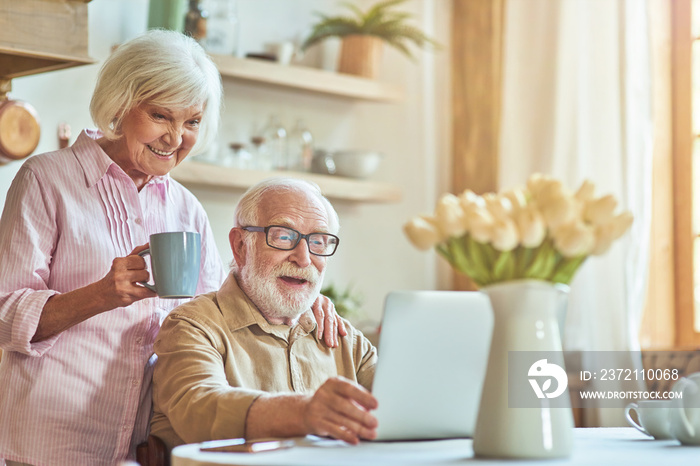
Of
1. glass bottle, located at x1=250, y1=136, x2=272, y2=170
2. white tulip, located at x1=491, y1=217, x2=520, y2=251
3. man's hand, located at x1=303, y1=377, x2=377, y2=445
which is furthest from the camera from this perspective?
glass bottle, located at x1=250, y1=136, x2=272, y2=170

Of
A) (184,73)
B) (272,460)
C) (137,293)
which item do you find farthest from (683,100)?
(272,460)

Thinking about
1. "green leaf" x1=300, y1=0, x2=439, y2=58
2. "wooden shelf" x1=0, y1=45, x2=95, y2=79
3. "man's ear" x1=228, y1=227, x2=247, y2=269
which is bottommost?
"man's ear" x1=228, y1=227, x2=247, y2=269

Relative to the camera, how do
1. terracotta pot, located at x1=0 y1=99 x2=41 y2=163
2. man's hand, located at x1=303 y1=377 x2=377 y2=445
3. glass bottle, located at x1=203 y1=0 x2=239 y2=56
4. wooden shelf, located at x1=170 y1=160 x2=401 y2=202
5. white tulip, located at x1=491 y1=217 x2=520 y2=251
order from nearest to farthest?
white tulip, located at x1=491 y1=217 x2=520 y2=251
man's hand, located at x1=303 y1=377 x2=377 y2=445
terracotta pot, located at x1=0 y1=99 x2=41 y2=163
wooden shelf, located at x1=170 y1=160 x2=401 y2=202
glass bottle, located at x1=203 y1=0 x2=239 y2=56

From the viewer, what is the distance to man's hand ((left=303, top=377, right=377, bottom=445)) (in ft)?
4.09

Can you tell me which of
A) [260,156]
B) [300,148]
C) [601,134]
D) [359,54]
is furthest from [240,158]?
[601,134]

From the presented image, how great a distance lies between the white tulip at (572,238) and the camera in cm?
111

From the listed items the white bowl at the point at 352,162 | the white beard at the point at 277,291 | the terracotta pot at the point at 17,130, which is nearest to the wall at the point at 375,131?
the white bowl at the point at 352,162

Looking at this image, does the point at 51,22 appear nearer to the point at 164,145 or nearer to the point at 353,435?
the point at 164,145

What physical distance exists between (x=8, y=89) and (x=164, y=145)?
123 centimetres

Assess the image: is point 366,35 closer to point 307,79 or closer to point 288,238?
point 307,79

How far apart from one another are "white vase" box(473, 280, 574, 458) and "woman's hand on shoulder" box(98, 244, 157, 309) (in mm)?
747

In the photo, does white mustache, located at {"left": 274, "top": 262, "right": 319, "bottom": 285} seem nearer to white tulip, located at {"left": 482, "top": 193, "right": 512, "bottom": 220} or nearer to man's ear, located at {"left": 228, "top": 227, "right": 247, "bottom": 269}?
man's ear, located at {"left": 228, "top": 227, "right": 247, "bottom": 269}

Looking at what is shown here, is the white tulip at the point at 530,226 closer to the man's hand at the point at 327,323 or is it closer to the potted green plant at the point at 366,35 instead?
the man's hand at the point at 327,323

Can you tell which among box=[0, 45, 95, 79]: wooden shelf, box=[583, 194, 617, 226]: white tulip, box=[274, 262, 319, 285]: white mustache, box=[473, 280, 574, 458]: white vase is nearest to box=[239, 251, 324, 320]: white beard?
box=[274, 262, 319, 285]: white mustache
